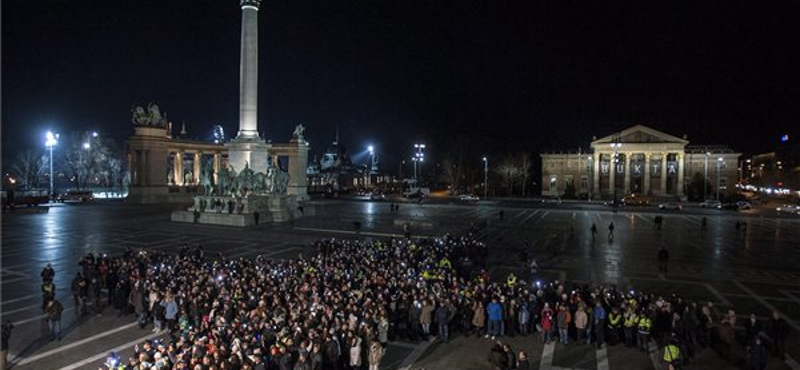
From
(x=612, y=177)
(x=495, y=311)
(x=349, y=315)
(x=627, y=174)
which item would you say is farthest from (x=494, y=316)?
(x=627, y=174)

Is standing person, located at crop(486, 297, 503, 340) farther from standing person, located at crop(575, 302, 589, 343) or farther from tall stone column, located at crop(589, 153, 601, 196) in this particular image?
tall stone column, located at crop(589, 153, 601, 196)

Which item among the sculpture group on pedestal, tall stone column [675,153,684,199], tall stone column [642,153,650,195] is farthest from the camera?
tall stone column [642,153,650,195]

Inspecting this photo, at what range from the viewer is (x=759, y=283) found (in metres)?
20.3

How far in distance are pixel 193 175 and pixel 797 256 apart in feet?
228

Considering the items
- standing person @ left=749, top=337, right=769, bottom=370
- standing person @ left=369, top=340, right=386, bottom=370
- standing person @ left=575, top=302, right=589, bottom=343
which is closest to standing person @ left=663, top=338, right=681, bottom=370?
standing person @ left=749, top=337, right=769, bottom=370

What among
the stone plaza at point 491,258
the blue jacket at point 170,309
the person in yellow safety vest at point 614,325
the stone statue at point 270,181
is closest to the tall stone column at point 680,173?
the stone plaza at point 491,258

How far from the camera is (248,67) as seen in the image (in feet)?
124

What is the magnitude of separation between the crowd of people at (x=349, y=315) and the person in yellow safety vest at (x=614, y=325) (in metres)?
0.03

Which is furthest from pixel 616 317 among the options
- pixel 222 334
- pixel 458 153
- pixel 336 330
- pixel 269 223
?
pixel 458 153

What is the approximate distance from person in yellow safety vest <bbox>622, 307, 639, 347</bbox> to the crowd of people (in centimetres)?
3

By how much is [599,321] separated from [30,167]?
3545 inches

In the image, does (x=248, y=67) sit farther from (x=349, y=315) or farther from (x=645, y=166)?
(x=645, y=166)

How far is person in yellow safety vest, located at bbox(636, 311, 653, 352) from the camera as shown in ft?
40.5

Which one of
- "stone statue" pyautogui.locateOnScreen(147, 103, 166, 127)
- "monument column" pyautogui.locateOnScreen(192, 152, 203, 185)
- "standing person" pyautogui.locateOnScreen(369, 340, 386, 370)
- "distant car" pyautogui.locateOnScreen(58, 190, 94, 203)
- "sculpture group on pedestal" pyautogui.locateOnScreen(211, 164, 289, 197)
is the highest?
"stone statue" pyautogui.locateOnScreen(147, 103, 166, 127)
